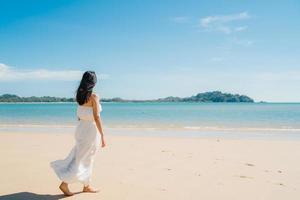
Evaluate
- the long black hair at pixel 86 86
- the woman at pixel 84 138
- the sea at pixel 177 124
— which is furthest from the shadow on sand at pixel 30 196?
the sea at pixel 177 124

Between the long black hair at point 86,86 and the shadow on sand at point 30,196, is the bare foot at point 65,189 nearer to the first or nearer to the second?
the shadow on sand at point 30,196

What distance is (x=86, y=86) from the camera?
16.3ft

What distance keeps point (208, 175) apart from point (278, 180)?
4.33ft

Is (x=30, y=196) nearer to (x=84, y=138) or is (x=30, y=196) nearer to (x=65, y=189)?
(x=65, y=189)

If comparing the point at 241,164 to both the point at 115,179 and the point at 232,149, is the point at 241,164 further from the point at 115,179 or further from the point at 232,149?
the point at 115,179

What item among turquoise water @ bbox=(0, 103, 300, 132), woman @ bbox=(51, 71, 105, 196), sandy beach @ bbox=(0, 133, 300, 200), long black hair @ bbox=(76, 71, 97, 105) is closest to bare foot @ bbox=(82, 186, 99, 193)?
sandy beach @ bbox=(0, 133, 300, 200)

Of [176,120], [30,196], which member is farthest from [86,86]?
[176,120]

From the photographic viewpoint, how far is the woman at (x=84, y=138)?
4.98 metres

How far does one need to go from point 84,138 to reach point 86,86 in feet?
2.61

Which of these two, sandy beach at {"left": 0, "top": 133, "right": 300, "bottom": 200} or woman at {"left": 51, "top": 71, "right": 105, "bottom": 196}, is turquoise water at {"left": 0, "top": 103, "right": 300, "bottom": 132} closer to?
sandy beach at {"left": 0, "top": 133, "right": 300, "bottom": 200}

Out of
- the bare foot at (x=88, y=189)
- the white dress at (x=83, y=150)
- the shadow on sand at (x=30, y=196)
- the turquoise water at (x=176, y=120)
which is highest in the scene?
the white dress at (x=83, y=150)

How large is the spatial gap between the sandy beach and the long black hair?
1535 mm

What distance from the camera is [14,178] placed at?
617 cm

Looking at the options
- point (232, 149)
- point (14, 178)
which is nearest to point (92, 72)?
point (14, 178)
